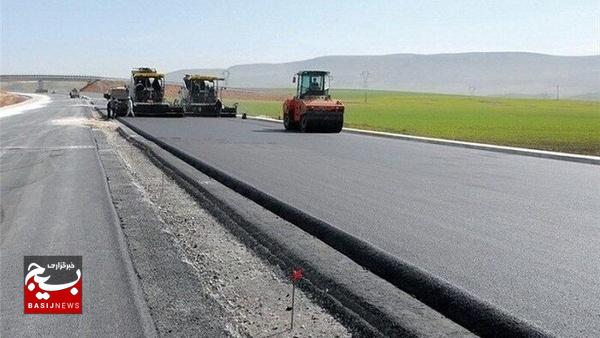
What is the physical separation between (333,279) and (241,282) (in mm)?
867

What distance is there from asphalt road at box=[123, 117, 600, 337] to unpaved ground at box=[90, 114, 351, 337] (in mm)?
1427

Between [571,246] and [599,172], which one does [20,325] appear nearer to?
[571,246]

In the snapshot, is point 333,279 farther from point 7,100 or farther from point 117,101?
point 7,100

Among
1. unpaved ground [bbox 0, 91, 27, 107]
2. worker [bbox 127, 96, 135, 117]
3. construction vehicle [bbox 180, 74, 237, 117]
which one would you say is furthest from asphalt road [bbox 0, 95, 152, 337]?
unpaved ground [bbox 0, 91, 27, 107]

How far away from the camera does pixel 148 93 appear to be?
38.7 meters

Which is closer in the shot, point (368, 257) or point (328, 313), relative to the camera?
point (328, 313)

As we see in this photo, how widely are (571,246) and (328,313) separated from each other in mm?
3611

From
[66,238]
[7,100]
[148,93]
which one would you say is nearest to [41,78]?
[7,100]

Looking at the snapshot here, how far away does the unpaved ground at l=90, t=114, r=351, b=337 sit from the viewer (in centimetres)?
490

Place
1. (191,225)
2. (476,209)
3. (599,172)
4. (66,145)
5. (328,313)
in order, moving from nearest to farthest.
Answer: (328,313), (191,225), (476,209), (599,172), (66,145)

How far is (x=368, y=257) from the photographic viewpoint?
268 inches

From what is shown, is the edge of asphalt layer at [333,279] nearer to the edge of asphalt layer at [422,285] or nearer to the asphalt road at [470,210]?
the edge of asphalt layer at [422,285]

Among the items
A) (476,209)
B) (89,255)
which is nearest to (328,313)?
(89,255)

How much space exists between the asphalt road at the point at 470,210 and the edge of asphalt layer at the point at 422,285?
188 millimetres
